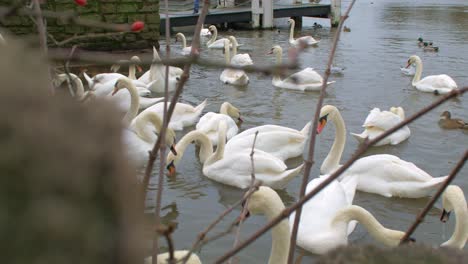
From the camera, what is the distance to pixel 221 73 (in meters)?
13.3

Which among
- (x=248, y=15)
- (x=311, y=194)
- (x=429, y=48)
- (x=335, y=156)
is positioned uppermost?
(x=311, y=194)

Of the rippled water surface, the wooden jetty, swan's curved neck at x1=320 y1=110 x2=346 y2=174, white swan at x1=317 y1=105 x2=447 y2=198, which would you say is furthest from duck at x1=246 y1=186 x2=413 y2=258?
the wooden jetty

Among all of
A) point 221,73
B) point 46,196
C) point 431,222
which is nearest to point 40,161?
point 46,196

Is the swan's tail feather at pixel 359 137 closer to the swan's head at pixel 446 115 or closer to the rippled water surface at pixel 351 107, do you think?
the rippled water surface at pixel 351 107

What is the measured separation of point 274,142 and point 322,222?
7.78ft

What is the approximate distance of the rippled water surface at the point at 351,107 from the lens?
5719mm

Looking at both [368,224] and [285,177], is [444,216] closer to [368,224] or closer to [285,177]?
[368,224]

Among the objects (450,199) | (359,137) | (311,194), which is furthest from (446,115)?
(311,194)

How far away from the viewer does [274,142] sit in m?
7.51

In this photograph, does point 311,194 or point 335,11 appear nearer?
point 311,194

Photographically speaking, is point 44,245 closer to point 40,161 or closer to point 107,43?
point 40,161

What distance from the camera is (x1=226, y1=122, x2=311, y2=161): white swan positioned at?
23.8 ft

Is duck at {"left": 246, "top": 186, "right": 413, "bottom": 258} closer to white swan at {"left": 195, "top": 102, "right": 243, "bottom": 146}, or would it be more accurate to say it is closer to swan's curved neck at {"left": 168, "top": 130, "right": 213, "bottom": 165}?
swan's curved neck at {"left": 168, "top": 130, "right": 213, "bottom": 165}

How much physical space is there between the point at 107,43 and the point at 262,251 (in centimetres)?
1119
